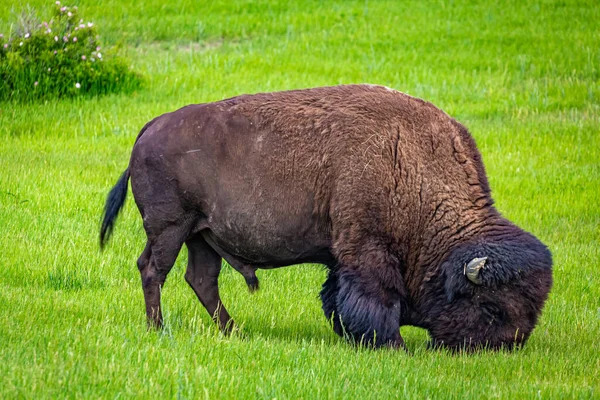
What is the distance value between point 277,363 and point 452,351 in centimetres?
150

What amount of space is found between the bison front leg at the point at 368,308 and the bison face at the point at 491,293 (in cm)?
38

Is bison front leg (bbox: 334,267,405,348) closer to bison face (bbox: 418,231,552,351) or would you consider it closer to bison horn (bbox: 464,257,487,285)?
bison face (bbox: 418,231,552,351)

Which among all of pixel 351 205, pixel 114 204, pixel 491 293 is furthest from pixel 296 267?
pixel 491 293

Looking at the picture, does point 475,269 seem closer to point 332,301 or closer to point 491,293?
point 491,293

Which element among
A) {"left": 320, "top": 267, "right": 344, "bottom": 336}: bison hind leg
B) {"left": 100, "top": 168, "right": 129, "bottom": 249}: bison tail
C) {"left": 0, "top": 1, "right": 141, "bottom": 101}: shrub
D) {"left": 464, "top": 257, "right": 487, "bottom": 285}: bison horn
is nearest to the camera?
{"left": 464, "top": 257, "right": 487, "bottom": 285}: bison horn

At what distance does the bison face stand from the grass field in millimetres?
221

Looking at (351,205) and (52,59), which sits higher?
(351,205)

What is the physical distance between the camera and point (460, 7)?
69.4ft

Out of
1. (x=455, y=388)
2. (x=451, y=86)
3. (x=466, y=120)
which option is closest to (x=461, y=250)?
(x=455, y=388)

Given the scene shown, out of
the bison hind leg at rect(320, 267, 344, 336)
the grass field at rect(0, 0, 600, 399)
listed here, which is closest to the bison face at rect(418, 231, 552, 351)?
the grass field at rect(0, 0, 600, 399)

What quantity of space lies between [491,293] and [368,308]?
89cm

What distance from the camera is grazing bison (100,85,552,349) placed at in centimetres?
649

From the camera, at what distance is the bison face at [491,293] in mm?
6340

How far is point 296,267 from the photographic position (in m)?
9.12
